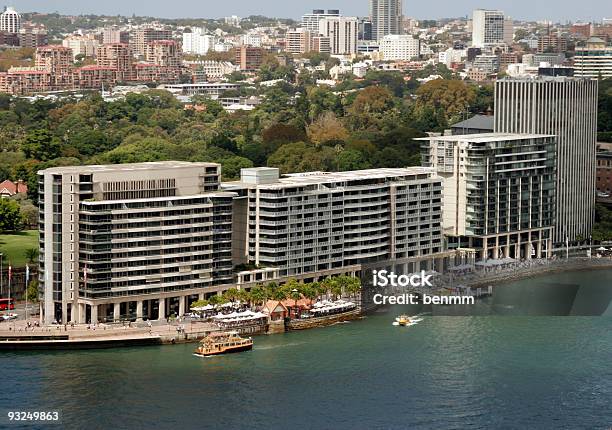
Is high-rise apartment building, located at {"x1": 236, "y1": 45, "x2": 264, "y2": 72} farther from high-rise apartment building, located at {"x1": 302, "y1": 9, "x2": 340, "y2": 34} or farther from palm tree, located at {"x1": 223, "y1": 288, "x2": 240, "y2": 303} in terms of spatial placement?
palm tree, located at {"x1": 223, "y1": 288, "x2": 240, "y2": 303}

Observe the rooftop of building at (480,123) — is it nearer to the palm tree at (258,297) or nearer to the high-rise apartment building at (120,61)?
the palm tree at (258,297)

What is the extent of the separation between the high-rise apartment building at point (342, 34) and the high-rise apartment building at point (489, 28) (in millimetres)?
9380

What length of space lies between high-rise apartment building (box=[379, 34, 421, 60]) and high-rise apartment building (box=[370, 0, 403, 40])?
1647 cm

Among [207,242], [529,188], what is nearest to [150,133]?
[529,188]

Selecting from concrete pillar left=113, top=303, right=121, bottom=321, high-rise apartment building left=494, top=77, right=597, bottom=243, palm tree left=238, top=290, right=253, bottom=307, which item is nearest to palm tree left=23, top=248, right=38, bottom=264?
concrete pillar left=113, top=303, right=121, bottom=321

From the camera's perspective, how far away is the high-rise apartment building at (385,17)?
133125mm

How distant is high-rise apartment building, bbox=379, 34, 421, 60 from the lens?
114 meters

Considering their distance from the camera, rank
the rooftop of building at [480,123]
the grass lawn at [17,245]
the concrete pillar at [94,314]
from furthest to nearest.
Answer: the rooftop of building at [480,123] → the grass lawn at [17,245] → the concrete pillar at [94,314]

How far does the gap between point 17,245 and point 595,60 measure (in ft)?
150

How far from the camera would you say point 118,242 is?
3125 cm

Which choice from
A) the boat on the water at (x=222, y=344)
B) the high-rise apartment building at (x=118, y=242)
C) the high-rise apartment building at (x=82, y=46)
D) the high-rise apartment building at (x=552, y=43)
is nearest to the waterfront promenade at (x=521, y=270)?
the high-rise apartment building at (x=118, y=242)

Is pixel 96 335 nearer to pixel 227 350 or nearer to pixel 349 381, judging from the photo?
pixel 227 350

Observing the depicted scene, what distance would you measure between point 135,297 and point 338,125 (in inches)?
1234

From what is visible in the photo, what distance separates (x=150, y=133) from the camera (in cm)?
5972
